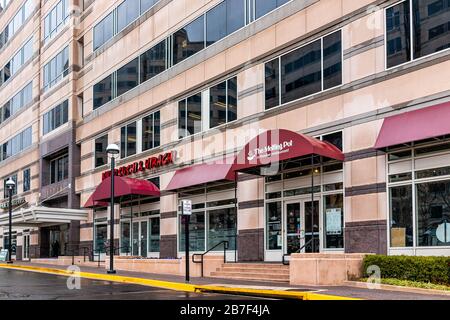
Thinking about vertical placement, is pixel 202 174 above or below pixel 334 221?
above

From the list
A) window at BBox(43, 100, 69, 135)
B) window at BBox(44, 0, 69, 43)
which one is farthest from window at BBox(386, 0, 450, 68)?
window at BBox(44, 0, 69, 43)

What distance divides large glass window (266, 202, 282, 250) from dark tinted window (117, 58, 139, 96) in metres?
13.3

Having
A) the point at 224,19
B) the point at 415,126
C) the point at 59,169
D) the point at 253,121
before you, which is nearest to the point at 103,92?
the point at 59,169

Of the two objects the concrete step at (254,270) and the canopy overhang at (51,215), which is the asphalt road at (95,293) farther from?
the canopy overhang at (51,215)

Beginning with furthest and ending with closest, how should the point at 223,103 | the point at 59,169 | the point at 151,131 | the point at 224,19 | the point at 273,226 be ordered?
1. the point at 59,169
2. the point at 151,131
3. the point at 224,19
4. the point at 223,103
5. the point at 273,226

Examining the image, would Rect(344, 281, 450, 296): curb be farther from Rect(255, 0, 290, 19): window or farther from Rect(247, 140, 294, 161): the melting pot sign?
Rect(255, 0, 290, 19): window

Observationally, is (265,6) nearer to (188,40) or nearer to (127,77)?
(188,40)

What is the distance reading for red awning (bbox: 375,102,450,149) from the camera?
15836mm

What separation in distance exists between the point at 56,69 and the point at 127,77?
36.9ft

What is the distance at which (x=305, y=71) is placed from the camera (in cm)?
2147

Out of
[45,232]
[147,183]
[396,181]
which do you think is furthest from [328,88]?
[45,232]

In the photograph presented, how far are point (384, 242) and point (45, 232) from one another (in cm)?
3169
